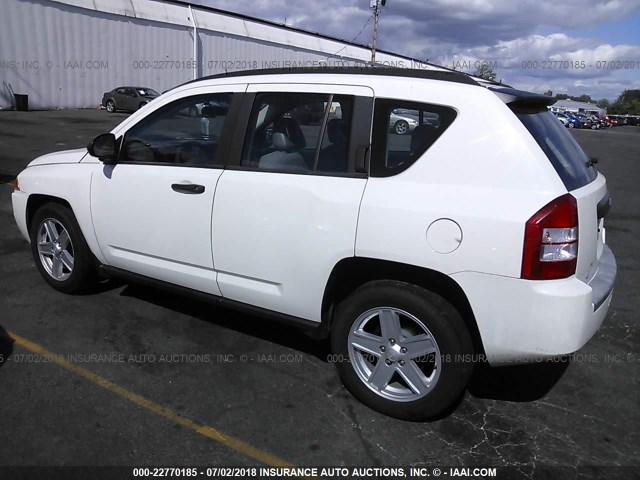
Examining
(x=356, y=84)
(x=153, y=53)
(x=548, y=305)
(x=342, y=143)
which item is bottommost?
(x=548, y=305)

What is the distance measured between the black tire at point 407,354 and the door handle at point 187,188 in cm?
118

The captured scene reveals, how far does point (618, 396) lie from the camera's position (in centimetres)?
336

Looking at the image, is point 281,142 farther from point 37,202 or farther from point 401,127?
point 37,202

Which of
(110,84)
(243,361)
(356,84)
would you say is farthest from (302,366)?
(110,84)

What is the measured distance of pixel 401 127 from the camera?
2971mm

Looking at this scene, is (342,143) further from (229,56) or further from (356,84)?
(229,56)

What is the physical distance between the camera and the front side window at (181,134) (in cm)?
352

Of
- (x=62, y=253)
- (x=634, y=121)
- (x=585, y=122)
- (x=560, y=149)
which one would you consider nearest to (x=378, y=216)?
(x=560, y=149)

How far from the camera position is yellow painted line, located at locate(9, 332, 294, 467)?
2678mm

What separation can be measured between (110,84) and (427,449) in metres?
34.0

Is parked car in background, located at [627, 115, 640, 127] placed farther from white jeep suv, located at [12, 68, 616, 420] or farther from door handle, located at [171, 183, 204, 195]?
door handle, located at [171, 183, 204, 195]

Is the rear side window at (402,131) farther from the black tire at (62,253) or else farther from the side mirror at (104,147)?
the black tire at (62,253)

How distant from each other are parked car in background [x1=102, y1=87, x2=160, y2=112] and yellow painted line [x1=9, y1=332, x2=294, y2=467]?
2707cm

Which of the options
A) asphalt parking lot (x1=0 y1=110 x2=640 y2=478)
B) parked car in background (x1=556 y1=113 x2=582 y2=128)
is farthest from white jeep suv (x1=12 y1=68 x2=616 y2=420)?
parked car in background (x1=556 y1=113 x2=582 y2=128)
